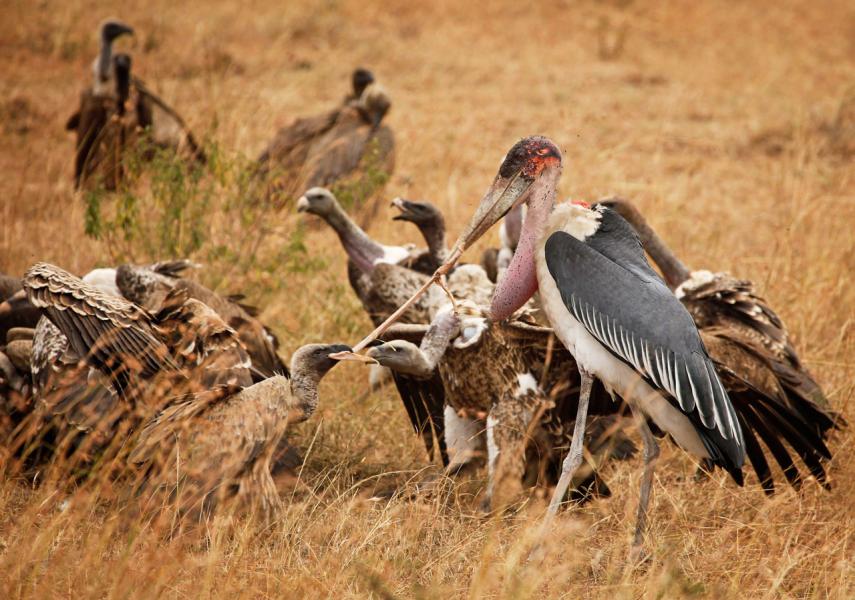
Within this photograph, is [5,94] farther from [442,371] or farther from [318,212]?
[442,371]

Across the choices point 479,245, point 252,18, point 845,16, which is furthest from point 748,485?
point 845,16

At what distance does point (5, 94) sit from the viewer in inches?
384

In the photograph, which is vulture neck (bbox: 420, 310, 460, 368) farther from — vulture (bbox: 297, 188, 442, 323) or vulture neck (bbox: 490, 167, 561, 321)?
A: vulture (bbox: 297, 188, 442, 323)

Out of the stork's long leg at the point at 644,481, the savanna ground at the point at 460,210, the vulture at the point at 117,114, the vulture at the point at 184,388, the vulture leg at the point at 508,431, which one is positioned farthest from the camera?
the vulture at the point at 117,114

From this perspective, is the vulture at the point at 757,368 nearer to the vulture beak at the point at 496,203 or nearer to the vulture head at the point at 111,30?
the vulture beak at the point at 496,203

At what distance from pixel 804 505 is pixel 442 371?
1.54m

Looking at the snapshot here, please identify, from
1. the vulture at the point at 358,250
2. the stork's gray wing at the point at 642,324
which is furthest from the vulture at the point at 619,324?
the vulture at the point at 358,250

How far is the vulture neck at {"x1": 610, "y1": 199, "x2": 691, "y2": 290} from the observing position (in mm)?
5828

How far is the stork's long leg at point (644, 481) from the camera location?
385 cm

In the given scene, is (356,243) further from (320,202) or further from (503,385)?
(503,385)

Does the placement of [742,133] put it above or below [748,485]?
above

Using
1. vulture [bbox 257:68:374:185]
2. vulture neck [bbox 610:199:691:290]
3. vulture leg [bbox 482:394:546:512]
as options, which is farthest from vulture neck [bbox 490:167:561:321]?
vulture [bbox 257:68:374:185]

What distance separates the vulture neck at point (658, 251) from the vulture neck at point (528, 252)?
1.86m

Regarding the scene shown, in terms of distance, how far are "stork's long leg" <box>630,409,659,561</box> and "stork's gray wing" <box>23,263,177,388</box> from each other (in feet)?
5.73
